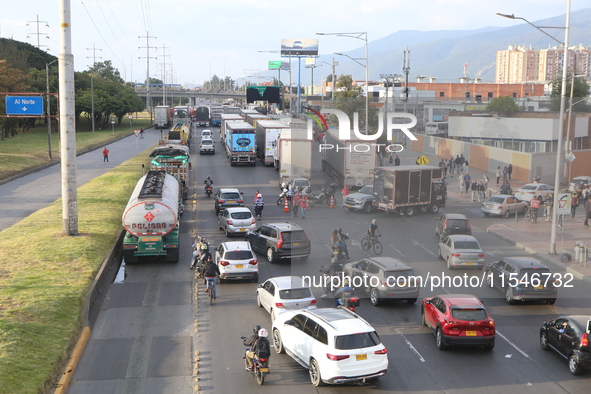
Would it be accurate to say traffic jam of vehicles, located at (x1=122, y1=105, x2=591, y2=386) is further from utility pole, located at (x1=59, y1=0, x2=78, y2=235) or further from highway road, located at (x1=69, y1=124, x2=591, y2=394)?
utility pole, located at (x1=59, y1=0, x2=78, y2=235)

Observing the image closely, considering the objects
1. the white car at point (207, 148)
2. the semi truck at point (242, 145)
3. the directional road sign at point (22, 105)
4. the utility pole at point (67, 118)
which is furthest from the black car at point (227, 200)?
the white car at point (207, 148)

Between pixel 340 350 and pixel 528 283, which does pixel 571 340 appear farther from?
pixel 340 350

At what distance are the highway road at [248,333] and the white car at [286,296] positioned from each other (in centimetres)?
75

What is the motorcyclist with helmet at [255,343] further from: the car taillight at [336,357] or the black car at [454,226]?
the black car at [454,226]

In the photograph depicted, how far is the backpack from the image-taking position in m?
14.3

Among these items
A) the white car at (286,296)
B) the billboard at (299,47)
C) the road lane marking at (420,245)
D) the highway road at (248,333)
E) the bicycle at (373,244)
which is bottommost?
the highway road at (248,333)

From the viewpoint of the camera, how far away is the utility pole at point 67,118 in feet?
91.4

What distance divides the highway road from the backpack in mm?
761

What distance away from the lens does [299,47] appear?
466 ft

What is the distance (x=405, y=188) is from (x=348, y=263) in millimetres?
14024

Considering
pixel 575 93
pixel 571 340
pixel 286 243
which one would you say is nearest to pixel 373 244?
pixel 286 243

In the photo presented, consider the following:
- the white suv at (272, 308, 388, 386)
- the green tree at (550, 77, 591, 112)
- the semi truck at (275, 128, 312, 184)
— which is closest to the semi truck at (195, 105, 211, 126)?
the green tree at (550, 77, 591, 112)

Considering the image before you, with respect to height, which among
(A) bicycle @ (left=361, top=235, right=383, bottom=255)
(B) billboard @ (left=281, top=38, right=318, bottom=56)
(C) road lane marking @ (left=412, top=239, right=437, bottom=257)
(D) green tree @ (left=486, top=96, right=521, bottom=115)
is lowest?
(C) road lane marking @ (left=412, top=239, right=437, bottom=257)

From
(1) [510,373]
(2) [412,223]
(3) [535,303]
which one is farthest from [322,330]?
(2) [412,223]
